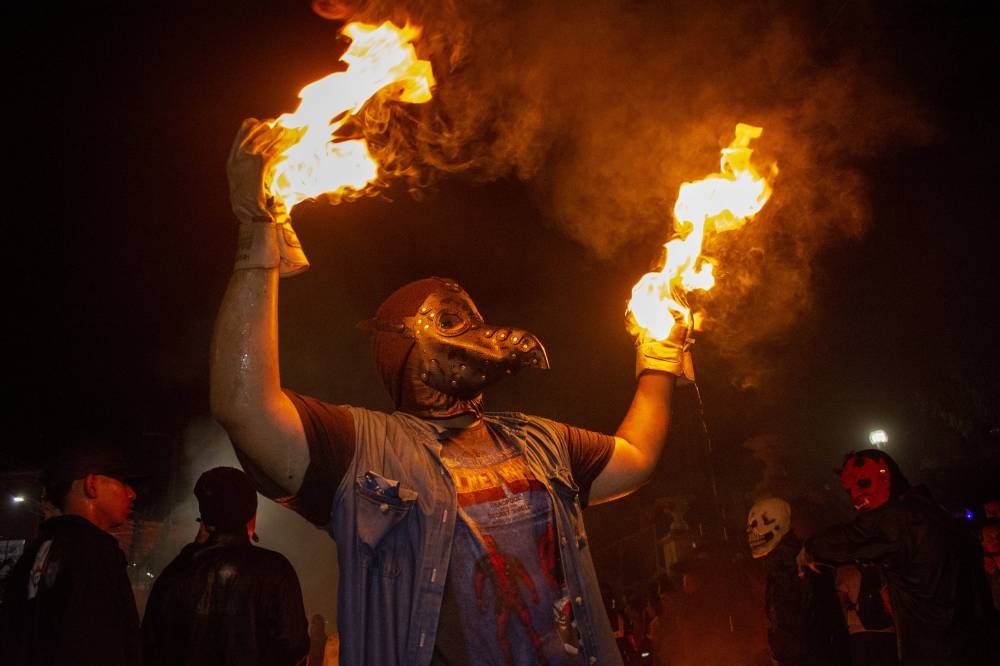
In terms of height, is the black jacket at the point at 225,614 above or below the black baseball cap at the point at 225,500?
below

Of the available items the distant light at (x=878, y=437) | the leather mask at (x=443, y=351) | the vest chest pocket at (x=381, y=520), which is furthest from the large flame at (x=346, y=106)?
the distant light at (x=878, y=437)

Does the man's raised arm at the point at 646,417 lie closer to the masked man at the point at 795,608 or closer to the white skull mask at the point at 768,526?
the masked man at the point at 795,608

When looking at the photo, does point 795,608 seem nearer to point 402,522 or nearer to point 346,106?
point 402,522

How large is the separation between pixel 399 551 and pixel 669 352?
182cm

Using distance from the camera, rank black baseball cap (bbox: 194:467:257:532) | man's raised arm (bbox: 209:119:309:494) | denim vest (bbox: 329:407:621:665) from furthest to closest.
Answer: black baseball cap (bbox: 194:467:257:532)
denim vest (bbox: 329:407:621:665)
man's raised arm (bbox: 209:119:309:494)

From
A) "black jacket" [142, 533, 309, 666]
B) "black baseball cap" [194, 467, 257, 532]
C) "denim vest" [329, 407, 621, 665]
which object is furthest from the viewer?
"black baseball cap" [194, 467, 257, 532]

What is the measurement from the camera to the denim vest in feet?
7.38

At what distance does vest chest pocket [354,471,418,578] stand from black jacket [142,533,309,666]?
2.28m

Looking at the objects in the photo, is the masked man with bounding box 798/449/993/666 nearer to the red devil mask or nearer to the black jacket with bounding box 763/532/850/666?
the red devil mask

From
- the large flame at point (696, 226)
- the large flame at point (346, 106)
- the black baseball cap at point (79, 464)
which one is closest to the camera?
the large flame at point (346, 106)

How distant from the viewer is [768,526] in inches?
302

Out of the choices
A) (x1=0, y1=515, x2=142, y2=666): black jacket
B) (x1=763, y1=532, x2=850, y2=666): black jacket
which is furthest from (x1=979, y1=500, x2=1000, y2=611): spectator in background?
(x1=0, y1=515, x2=142, y2=666): black jacket

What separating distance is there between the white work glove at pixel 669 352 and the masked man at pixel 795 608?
14.1ft

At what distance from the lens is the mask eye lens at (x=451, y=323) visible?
9.73 feet
